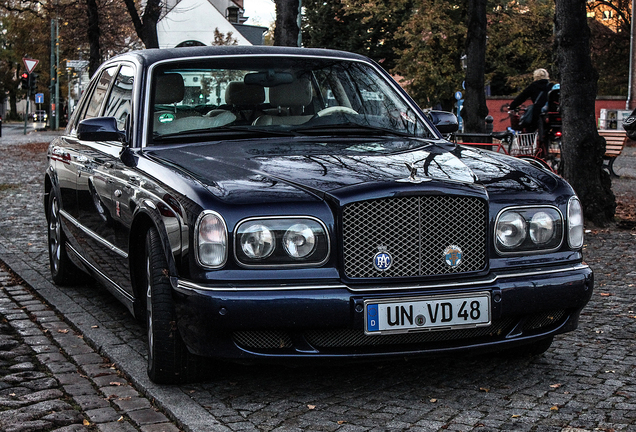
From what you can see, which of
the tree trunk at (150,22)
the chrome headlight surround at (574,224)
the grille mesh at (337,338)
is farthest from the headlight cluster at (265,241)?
the tree trunk at (150,22)

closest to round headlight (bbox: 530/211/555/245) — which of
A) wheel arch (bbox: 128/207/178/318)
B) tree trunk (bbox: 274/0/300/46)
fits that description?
wheel arch (bbox: 128/207/178/318)

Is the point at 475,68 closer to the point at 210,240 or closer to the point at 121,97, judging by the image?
the point at 121,97

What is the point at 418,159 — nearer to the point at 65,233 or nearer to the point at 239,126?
the point at 239,126

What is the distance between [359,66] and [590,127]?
18.5 ft

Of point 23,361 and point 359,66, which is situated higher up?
point 359,66

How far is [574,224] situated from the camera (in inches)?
185

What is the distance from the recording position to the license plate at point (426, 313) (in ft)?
13.5

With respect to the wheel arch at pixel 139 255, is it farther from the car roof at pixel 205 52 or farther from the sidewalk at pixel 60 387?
the car roof at pixel 205 52

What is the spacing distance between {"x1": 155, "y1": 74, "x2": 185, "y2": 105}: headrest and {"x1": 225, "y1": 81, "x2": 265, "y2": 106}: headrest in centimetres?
28

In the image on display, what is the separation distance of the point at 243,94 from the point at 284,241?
1.74 m

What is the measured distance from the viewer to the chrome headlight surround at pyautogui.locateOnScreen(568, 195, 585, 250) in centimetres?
468

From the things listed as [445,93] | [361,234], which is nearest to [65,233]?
[361,234]

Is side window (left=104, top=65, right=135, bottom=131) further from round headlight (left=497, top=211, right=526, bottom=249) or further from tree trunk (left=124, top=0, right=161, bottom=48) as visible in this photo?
tree trunk (left=124, top=0, right=161, bottom=48)

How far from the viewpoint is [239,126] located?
547cm
